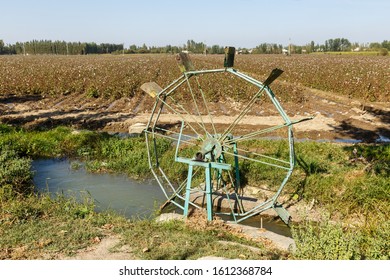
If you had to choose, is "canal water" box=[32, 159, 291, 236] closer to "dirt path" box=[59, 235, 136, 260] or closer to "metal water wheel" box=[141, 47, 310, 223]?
"metal water wheel" box=[141, 47, 310, 223]

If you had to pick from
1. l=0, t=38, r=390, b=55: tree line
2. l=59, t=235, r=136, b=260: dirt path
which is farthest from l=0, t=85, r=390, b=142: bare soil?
l=0, t=38, r=390, b=55: tree line

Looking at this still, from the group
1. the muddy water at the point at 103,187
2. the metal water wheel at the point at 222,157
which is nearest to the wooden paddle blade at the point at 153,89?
the metal water wheel at the point at 222,157

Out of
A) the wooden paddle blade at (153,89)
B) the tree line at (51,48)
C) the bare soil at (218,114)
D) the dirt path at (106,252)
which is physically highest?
the tree line at (51,48)

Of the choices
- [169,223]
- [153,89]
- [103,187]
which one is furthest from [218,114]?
[169,223]

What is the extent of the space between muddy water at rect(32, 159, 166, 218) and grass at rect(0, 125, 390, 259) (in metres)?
0.39

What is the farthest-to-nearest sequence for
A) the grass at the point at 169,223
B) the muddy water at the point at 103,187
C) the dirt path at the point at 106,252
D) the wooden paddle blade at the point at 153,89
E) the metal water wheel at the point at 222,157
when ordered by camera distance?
the muddy water at the point at 103,187 → the wooden paddle blade at the point at 153,89 → the metal water wheel at the point at 222,157 → the dirt path at the point at 106,252 → the grass at the point at 169,223

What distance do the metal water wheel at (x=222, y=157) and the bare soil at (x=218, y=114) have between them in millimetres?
593

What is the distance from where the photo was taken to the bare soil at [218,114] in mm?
14062

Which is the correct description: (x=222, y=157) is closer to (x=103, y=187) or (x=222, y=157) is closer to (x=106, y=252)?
(x=106, y=252)

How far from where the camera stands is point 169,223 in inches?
263

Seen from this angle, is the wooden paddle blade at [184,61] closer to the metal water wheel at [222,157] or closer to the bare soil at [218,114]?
the metal water wheel at [222,157]

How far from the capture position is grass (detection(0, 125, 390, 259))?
5.17m

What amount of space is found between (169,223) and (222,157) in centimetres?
183
